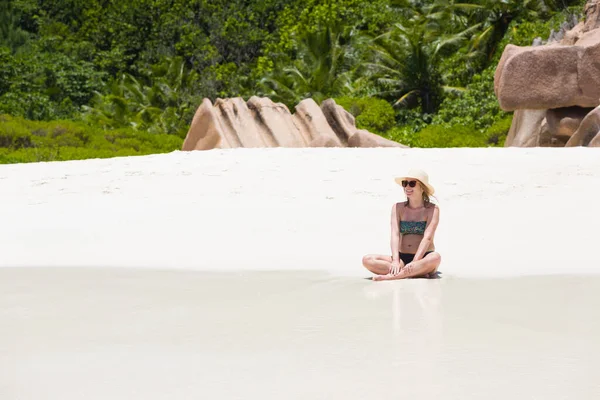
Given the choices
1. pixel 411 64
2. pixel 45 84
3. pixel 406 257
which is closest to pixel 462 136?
pixel 411 64

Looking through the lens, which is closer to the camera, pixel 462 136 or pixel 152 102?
pixel 462 136

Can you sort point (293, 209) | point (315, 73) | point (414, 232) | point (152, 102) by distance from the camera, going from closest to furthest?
point (414, 232)
point (293, 209)
point (315, 73)
point (152, 102)

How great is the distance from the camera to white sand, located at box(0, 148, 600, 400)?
3.61m

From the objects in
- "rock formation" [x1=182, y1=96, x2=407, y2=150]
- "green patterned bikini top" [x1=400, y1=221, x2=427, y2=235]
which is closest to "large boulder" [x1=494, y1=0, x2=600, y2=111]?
"rock formation" [x1=182, y1=96, x2=407, y2=150]

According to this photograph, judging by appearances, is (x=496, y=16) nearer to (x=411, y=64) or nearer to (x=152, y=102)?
(x=411, y=64)

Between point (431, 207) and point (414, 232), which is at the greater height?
point (431, 207)

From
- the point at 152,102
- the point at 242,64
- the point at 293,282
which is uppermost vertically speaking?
the point at 293,282

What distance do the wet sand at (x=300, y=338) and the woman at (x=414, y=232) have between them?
0.32ft

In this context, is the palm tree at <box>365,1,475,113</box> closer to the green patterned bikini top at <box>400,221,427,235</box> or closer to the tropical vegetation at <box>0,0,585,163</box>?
the tropical vegetation at <box>0,0,585,163</box>

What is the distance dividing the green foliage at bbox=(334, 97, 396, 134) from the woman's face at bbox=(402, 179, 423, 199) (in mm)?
21136

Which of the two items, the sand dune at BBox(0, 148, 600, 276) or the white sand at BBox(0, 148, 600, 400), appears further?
the sand dune at BBox(0, 148, 600, 276)

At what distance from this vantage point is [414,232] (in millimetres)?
5738

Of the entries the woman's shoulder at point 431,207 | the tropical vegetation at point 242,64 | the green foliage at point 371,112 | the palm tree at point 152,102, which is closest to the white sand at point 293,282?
the woman's shoulder at point 431,207

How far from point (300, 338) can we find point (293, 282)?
69.3 inches
